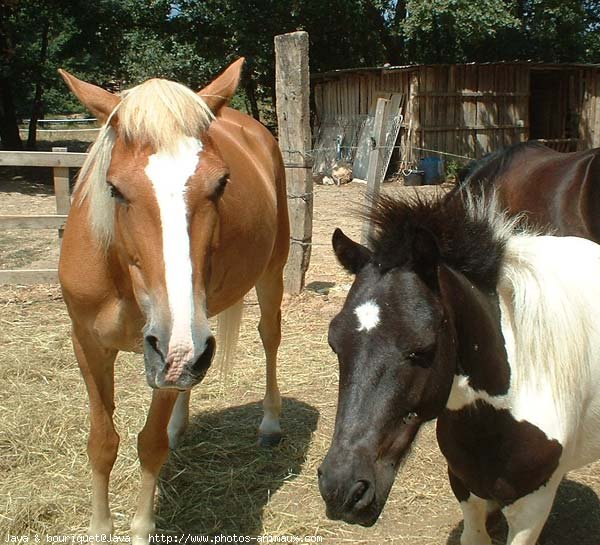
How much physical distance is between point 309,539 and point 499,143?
1498 cm

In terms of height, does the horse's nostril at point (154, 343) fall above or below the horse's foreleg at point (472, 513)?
above

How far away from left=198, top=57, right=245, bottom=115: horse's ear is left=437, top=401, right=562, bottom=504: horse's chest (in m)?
1.49

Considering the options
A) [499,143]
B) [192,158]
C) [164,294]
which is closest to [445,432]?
[164,294]

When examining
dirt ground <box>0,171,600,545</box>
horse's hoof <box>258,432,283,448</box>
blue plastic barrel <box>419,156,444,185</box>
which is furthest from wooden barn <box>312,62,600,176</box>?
horse's hoof <box>258,432,283,448</box>

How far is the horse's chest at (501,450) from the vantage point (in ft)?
6.64

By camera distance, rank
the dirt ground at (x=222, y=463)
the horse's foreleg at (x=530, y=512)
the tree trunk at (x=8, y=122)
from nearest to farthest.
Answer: the horse's foreleg at (x=530, y=512) < the dirt ground at (x=222, y=463) < the tree trunk at (x=8, y=122)

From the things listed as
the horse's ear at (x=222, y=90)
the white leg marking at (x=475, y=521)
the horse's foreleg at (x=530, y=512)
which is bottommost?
the white leg marking at (x=475, y=521)

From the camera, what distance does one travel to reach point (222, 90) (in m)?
2.70

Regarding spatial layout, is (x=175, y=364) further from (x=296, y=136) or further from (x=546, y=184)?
(x=296, y=136)

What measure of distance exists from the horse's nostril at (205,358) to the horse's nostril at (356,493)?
23.8 inches

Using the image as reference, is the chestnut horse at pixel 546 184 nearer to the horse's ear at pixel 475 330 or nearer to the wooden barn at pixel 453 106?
the horse's ear at pixel 475 330

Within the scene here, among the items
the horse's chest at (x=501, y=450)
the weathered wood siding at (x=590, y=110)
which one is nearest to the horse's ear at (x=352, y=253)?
the horse's chest at (x=501, y=450)

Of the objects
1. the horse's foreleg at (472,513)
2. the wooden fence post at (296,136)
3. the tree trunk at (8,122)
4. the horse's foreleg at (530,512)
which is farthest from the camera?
the tree trunk at (8,122)

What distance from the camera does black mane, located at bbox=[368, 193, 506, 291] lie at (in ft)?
6.02
